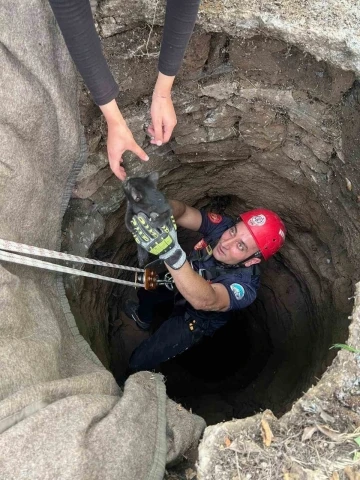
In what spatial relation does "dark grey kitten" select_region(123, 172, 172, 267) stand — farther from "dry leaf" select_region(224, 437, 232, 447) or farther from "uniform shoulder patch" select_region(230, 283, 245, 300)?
"dry leaf" select_region(224, 437, 232, 447)

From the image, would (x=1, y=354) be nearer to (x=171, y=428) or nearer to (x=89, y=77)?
(x=171, y=428)

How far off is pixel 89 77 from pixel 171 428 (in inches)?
72.0

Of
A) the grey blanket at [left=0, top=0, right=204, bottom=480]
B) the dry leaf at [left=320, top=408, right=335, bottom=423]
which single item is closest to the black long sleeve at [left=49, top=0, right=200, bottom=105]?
the grey blanket at [left=0, top=0, right=204, bottom=480]

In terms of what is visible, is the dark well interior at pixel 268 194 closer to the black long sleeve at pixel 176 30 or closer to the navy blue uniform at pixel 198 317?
the navy blue uniform at pixel 198 317

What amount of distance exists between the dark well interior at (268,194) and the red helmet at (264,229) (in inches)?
13.9

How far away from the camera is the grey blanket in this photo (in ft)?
5.31

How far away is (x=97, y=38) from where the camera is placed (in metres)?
1.90

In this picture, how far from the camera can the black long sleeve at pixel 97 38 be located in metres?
1.74

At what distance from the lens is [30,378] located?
1.87 meters

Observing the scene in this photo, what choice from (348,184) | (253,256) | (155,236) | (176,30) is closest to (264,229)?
(253,256)

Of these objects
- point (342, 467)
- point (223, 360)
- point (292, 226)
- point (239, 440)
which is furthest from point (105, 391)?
point (223, 360)

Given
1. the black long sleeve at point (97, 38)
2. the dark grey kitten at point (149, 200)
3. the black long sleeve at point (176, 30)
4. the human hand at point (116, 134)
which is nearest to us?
the black long sleeve at point (97, 38)

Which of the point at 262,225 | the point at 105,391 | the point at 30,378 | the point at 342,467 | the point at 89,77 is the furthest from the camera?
the point at 262,225

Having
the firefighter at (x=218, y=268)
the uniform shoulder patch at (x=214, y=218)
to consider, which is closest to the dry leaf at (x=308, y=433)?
the firefighter at (x=218, y=268)
